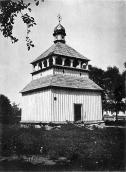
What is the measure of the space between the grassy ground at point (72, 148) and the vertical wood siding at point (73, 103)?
6448 mm

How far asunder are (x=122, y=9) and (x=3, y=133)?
8.97 metres

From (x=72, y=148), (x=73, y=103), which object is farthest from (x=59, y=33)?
(x=72, y=148)

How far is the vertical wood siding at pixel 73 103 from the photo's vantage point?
2141cm

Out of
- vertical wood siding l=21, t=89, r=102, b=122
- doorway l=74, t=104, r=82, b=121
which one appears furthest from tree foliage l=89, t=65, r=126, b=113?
doorway l=74, t=104, r=82, b=121

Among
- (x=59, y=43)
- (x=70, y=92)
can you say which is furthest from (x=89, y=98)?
(x=59, y=43)

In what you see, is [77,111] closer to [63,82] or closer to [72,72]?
[63,82]

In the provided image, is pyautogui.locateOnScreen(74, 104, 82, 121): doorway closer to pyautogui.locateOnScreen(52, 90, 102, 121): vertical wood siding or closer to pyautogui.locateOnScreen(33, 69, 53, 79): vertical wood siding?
pyautogui.locateOnScreen(52, 90, 102, 121): vertical wood siding

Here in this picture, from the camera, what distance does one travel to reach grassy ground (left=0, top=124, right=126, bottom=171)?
9.20 m

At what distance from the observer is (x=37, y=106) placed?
2320 cm

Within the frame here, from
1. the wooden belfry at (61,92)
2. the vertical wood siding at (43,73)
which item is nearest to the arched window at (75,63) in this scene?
the wooden belfry at (61,92)

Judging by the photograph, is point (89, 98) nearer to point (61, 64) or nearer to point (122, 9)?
point (61, 64)

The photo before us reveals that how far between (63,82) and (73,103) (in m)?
2.18

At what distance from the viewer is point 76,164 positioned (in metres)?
9.38

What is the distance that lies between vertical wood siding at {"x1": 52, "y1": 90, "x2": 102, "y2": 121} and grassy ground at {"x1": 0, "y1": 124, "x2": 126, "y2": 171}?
6.45 m
